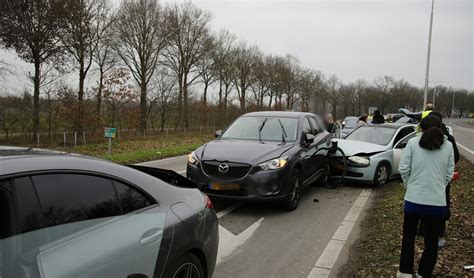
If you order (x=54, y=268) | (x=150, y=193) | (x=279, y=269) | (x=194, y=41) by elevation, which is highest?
(x=194, y=41)

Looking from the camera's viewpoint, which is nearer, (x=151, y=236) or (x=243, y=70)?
(x=151, y=236)

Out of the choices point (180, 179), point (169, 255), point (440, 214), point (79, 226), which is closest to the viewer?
point (79, 226)

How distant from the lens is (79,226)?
7.93ft

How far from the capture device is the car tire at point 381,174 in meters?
9.58

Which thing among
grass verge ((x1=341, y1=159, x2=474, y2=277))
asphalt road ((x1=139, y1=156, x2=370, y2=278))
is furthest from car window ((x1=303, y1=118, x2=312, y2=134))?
grass verge ((x1=341, y1=159, x2=474, y2=277))

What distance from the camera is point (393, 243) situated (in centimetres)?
553

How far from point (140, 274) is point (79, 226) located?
528mm

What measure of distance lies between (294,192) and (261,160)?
102 centimetres

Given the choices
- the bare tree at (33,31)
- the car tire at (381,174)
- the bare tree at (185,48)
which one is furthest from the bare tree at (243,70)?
the car tire at (381,174)

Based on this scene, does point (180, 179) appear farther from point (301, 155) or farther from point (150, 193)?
point (301, 155)

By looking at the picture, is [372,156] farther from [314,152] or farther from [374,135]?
[314,152]

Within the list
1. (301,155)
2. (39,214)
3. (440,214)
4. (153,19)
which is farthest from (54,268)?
(153,19)

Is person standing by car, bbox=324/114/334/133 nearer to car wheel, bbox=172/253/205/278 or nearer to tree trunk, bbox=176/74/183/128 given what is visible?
car wheel, bbox=172/253/205/278

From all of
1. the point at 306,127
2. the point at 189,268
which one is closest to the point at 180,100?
the point at 306,127
